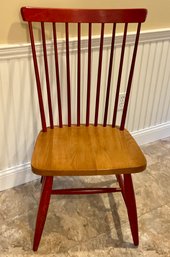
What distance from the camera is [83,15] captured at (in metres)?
1.21

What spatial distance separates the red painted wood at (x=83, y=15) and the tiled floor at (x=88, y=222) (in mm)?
897

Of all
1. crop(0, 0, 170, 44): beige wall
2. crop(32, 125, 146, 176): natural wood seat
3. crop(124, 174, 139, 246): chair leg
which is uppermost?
crop(0, 0, 170, 44): beige wall

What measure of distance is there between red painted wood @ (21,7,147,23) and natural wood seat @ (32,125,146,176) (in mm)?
487

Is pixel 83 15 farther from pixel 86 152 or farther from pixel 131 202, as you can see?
pixel 131 202

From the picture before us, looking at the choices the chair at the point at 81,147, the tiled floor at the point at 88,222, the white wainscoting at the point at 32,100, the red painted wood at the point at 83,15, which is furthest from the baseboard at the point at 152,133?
the red painted wood at the point at 83,15

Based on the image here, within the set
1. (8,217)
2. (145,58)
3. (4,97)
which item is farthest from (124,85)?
(8,217)

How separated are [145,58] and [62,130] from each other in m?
0.73

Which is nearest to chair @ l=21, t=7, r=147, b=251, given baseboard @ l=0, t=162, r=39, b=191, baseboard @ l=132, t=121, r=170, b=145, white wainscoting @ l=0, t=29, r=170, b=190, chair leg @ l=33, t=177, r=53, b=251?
chair leg @ l=33, t=177, r=53, b=251

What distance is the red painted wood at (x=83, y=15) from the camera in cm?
117

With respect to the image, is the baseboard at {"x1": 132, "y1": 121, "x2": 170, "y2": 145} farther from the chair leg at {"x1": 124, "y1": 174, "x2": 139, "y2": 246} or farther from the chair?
Answer: the chair leg at {"x1": 124, "y1": 174, "x2": 139, "y2": 246}

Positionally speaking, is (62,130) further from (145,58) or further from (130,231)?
(145,58)

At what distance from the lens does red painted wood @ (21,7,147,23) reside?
117cm

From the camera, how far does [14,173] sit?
1.57 metres

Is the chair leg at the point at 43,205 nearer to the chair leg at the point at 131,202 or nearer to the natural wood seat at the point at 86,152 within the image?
the natural wood seat at the point at 86,152
